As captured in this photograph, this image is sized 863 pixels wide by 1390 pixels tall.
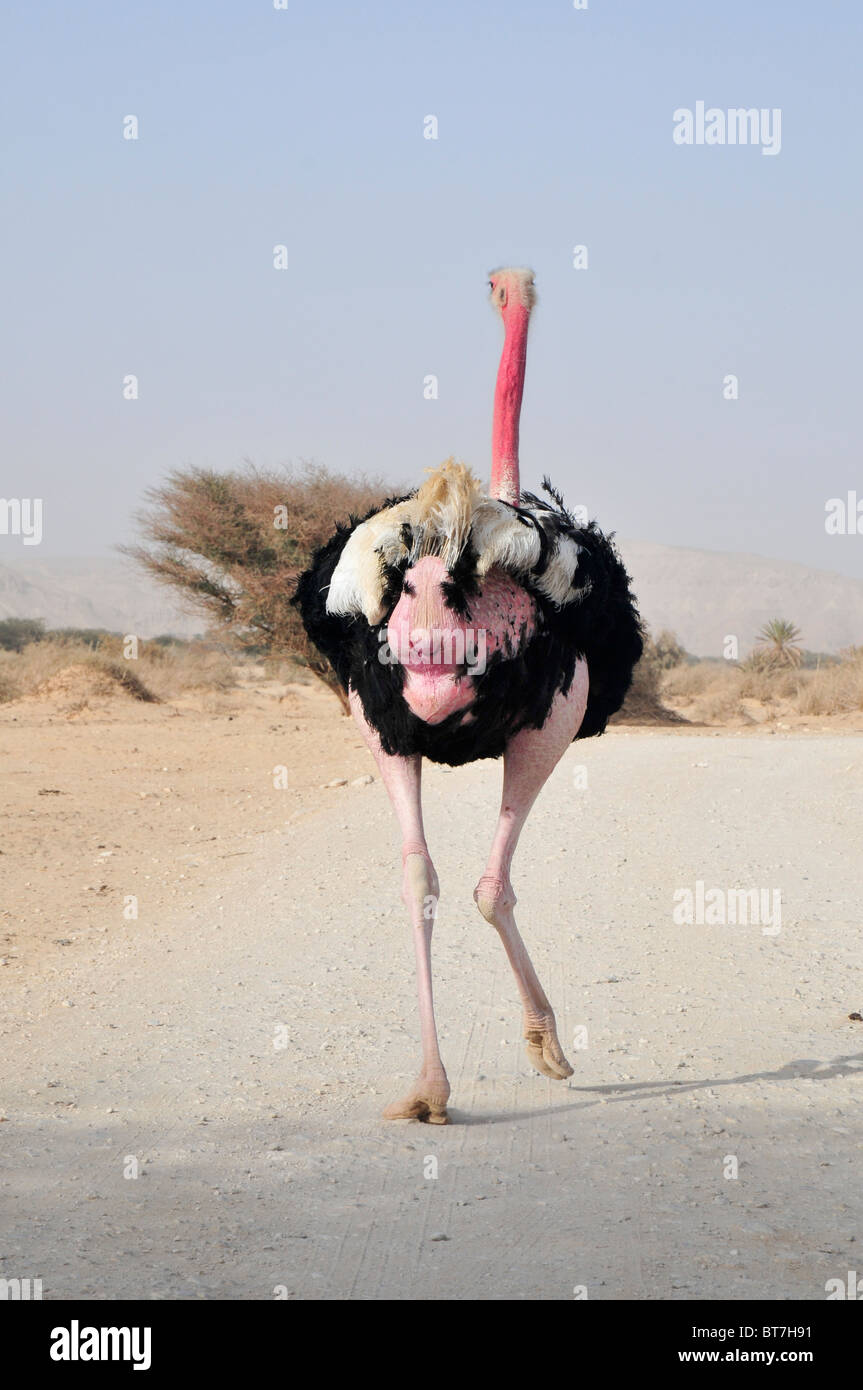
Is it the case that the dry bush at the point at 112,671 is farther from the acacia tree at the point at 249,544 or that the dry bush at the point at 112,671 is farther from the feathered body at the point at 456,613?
the feathered body at the point at 456,613

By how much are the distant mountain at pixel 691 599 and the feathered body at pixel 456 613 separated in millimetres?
90088

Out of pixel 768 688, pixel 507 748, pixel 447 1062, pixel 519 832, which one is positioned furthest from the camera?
pixel 768 688

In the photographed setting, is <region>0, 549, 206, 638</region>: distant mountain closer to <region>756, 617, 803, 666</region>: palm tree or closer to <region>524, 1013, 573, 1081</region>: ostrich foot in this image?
<region>756, 617, 803, 666</region>: palm tree

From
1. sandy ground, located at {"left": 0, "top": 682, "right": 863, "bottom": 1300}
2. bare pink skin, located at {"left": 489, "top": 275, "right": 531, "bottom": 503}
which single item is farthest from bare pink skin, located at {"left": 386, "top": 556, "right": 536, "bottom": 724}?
sandy ground, located at {"left": 0, "top": 682, "right": 863, "bottom": 1300}

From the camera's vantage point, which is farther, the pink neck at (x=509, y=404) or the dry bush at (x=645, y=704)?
the dry bush at (x=645, y=704)

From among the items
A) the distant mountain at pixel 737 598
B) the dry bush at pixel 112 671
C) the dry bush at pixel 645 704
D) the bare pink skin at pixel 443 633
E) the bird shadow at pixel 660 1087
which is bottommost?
the bird shadow at pixel 660 1087

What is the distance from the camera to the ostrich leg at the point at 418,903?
430cm

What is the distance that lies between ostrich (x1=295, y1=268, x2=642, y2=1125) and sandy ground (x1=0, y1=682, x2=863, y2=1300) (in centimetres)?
49

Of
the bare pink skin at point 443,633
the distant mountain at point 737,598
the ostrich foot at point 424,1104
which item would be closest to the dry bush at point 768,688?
the ostrich foot at point 424,1104

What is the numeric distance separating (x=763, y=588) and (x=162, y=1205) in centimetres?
10975

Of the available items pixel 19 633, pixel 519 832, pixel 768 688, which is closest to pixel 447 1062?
pixel 519 832

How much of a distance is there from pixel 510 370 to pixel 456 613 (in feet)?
3.82

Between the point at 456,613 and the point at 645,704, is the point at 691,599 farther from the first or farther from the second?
the point at 456,613

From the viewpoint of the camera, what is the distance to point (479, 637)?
4055mm
